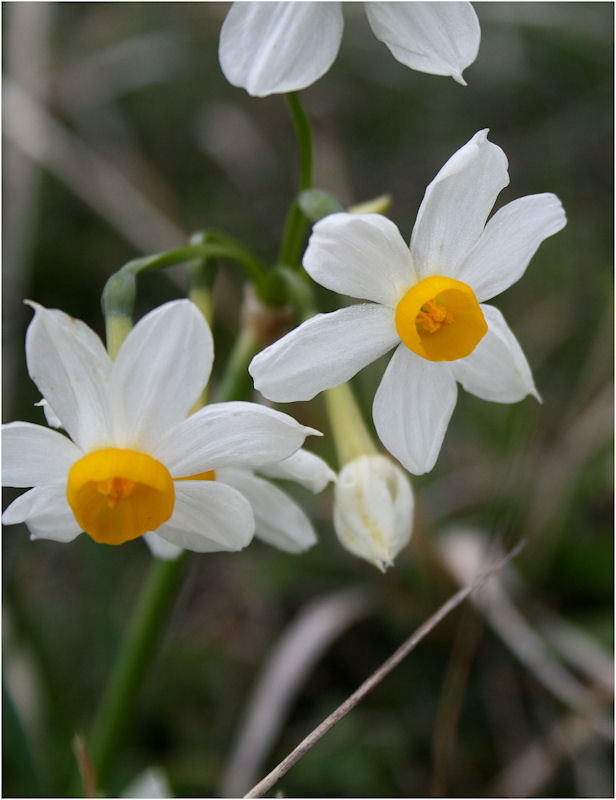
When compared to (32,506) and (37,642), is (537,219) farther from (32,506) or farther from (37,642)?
(37,642)

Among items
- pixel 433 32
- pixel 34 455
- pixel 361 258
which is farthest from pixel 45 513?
pixel 433 32

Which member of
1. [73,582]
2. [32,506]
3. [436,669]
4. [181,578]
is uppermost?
[32,506]

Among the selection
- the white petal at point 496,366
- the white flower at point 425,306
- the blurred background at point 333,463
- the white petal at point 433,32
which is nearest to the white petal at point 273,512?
the white flower at point 425,306

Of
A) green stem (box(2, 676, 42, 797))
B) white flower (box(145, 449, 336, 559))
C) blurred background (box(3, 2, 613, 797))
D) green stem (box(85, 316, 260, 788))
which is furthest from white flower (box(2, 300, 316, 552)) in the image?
blurred background (box(3, 2, 613, 797))

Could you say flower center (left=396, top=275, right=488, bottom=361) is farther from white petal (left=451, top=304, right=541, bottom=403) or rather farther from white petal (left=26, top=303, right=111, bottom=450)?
white petal (left=26, top=303, right=111, bottom=450)

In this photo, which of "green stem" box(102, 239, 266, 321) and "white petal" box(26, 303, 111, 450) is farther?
"green stem" box(102, 239, 266, 321)

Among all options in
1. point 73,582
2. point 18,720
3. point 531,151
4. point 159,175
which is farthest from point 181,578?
point 531,151

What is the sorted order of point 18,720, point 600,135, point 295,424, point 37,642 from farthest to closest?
point 600,135 < point 37,642 < point 18,720 < point 295,424
